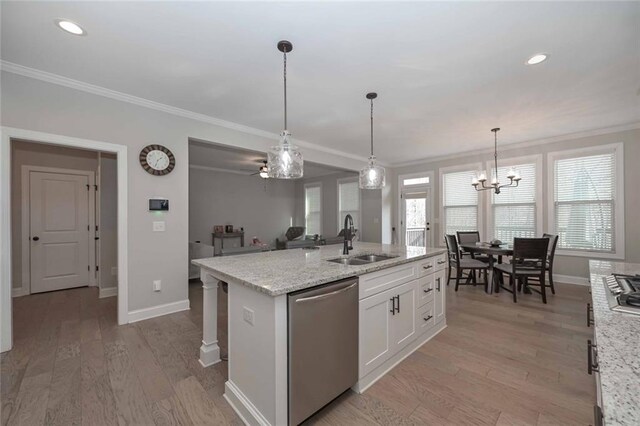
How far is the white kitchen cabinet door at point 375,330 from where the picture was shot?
1993mm

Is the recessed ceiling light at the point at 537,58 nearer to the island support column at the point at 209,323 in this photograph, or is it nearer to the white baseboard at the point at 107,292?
the island support column at the point at 209,323

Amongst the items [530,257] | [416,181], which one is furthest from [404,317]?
[416,181]

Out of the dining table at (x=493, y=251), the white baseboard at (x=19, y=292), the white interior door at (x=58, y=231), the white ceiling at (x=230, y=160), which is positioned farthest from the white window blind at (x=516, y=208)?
the white baseboard at (x=19, y=292)

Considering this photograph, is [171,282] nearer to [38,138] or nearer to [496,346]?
[38,138]

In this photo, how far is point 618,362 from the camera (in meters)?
0.81

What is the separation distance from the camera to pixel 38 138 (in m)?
2.71

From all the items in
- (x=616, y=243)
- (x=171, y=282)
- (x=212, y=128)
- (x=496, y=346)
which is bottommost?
(x=496, y=346)

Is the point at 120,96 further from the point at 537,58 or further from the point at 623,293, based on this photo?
the point at 623,293

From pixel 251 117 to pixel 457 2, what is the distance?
9.36 ft

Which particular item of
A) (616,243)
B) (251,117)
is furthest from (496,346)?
(251,117)

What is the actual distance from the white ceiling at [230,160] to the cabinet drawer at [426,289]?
343 cm

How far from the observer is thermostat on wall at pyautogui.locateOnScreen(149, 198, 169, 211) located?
11.1 ft

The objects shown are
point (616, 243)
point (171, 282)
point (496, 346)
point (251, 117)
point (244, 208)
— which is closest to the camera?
point (496, 346)

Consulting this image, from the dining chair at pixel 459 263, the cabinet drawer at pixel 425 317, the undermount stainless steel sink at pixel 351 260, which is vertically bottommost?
the cabinet drawer at pixel 425 317
